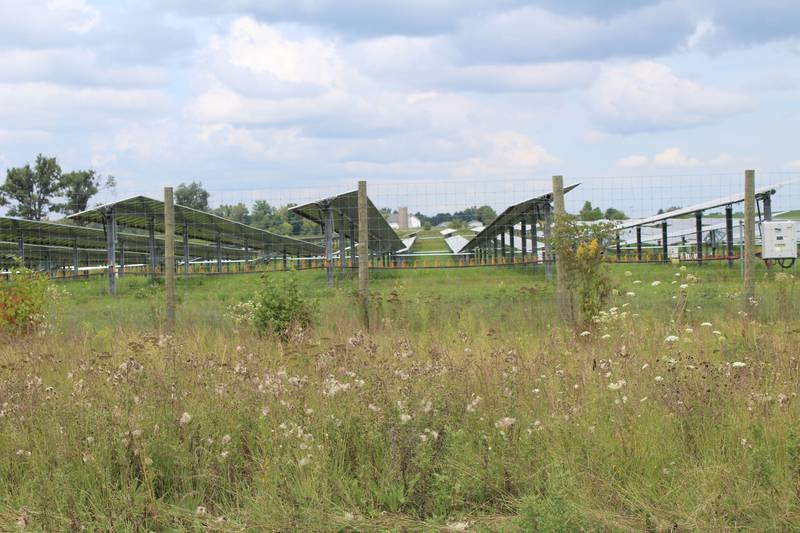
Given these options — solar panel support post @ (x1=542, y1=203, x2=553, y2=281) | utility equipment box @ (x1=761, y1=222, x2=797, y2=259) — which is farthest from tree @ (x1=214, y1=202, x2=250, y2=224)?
utility equipment box @ (x1=761, y1=222, x2=797, y2=259)

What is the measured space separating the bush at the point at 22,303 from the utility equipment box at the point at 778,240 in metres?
18.4

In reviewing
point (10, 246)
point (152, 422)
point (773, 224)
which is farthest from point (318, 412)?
point (10, 246)

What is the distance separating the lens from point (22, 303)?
11172 millimetres

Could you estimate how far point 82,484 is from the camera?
4605mm

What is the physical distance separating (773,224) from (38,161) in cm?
6090

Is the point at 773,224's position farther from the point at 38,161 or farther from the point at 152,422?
the point at 38,161

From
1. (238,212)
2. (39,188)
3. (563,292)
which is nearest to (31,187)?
(39,188)

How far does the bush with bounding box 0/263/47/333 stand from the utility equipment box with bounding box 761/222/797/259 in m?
18.4

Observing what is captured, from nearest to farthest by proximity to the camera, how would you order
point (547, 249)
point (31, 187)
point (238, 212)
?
point (547, 249) < point (238, 212) < point (31, 187)

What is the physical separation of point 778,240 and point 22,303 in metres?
19.2

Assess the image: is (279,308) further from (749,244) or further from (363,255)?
(749,244)

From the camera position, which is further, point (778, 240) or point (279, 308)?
point (778, 240)

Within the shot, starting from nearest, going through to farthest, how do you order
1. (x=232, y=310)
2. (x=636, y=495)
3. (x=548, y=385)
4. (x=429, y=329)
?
(x=636, y=495), (x=548, y=385), (x=429, y=329), (x=232, y=310)

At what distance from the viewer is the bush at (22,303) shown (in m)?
11.0
